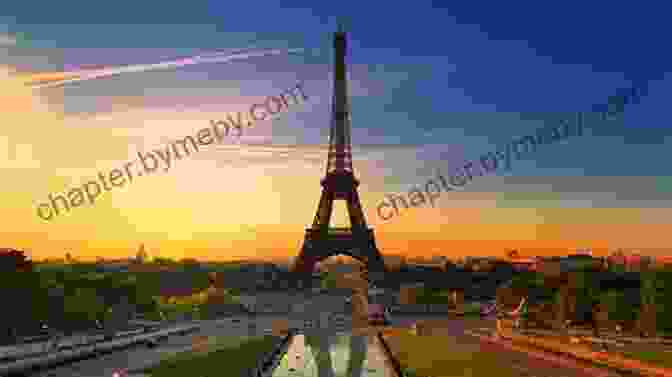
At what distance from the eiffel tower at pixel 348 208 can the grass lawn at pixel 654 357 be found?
40123mm

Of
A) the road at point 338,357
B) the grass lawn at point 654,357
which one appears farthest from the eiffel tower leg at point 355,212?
the grass lawn at point 654,357

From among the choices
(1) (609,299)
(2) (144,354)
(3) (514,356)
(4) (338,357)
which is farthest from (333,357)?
(1) (609,299)

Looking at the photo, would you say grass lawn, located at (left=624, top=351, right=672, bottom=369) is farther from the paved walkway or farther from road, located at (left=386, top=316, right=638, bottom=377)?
road, located at (left=386, top=316, right=638, bottom=377)

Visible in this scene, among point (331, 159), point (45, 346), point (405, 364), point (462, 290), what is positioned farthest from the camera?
point (462, 290)

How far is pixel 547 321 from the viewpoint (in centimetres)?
5238

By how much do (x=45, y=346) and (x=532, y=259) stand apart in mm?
171174

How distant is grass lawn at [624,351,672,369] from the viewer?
94.4ft

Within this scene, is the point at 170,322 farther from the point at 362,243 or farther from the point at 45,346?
the point at 362,243

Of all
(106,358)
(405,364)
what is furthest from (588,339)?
(106,358)

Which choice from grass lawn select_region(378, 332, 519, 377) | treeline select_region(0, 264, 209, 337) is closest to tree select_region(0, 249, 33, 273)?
treeline select_region(0, 264, 209, 337)

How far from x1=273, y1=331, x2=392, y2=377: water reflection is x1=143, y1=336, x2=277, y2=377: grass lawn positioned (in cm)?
127

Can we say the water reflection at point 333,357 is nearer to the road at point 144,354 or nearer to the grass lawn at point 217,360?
the grass lawn at point 217,360

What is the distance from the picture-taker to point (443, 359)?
31.4 m

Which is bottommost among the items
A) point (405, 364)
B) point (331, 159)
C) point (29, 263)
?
point (405, 364)
